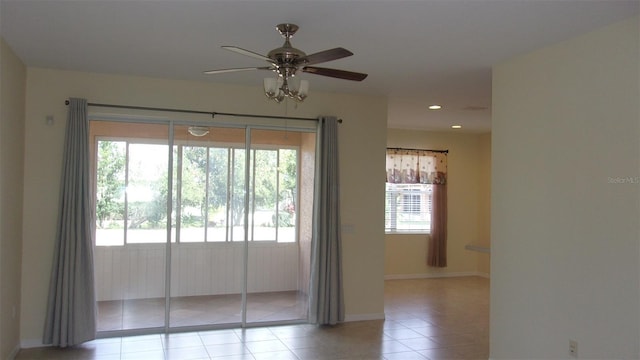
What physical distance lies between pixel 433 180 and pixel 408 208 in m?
0.68

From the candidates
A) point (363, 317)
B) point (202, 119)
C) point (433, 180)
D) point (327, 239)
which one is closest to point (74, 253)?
point (202, 119)

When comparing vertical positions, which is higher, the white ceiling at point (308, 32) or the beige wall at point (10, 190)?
the white ceiling at point (308, 32)

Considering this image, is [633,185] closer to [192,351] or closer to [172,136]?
[192,351]

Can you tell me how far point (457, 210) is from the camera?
9.27m

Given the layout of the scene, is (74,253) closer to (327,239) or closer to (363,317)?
(327,239)

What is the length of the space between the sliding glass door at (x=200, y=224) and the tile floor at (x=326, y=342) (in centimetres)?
33

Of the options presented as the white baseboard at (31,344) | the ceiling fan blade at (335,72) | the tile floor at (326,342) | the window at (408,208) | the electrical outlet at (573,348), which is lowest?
the tile floor at (326,342)

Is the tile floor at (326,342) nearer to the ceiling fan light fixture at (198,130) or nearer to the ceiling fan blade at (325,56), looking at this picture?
the ceiling fan light fixture at (198,130)

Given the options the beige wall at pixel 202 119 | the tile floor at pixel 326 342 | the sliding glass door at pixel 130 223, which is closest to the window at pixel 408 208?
the tile floor at pixel 326 342

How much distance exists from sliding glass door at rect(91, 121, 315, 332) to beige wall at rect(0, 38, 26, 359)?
2.37ft

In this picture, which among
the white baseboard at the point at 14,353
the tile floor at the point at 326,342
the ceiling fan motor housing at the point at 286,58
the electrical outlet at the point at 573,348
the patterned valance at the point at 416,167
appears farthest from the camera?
the patterned valance at the point at 416,167

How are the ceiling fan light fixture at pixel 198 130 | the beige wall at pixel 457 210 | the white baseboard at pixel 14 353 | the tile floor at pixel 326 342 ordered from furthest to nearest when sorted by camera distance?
the beige wall at pixel 457 210, the ceiling fan light fixture at pixel 198 130, the tile floor at pixel 326 342, the white baseboard at pixel 14 353

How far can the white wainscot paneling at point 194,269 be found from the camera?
17.0 feet

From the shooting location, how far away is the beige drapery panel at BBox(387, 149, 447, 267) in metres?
8.95
